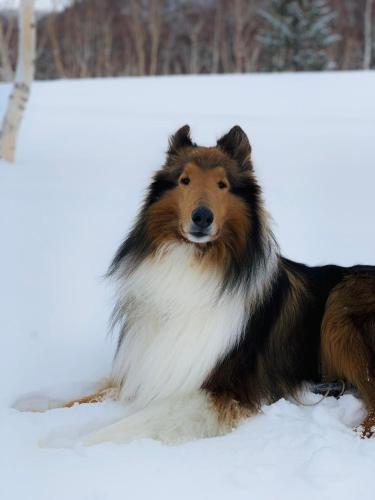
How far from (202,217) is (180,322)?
59 centimetres

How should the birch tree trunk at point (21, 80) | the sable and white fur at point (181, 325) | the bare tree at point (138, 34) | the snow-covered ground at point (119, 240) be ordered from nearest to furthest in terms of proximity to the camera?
the snow-covered ground at point (119, 240), the sable and white fur at point (181, 325), the birch tree trunk at point (21, 80), the bare tree at point (138, 34)

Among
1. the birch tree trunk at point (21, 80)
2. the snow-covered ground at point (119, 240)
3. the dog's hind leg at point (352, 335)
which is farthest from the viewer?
the birch tree trunk at point (21, 80)

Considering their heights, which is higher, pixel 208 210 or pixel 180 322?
pixel 208 210

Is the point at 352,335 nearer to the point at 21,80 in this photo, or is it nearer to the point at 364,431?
→ the point at 364,431

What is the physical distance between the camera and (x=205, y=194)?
10.7 feet

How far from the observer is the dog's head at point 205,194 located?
3.20 meters

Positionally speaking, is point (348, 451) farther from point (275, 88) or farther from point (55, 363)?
point (275, 88)

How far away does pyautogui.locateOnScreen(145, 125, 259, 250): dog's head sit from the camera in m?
3.20

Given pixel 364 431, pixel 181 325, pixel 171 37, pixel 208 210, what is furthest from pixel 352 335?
pixel 171 37

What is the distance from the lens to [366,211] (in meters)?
7.99

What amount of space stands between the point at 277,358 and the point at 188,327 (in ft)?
1.89

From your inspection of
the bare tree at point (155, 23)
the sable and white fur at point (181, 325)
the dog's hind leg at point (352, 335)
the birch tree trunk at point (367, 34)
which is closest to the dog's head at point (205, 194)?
the sable and white fur at point (181, 325)

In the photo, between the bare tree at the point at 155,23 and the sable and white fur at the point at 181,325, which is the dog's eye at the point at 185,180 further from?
the bare tree at the point at 155,23

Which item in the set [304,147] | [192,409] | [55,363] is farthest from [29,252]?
[304,147]
